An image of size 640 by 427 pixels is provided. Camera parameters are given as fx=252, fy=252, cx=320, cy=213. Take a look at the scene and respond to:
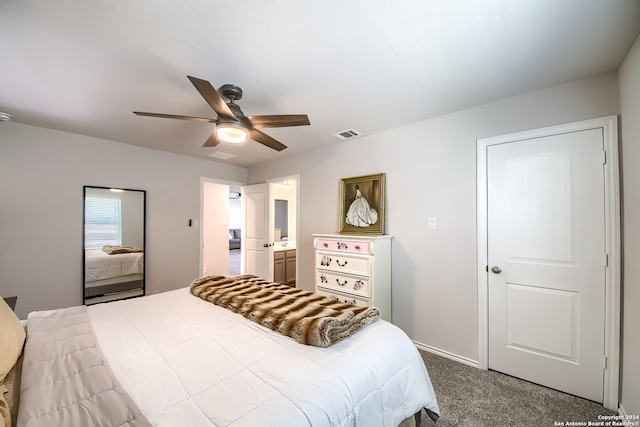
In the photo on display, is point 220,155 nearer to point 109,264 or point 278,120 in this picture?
point 109,264

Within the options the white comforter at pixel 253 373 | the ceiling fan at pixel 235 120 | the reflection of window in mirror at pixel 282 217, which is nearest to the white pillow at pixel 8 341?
the white comforter at pixel 253 373

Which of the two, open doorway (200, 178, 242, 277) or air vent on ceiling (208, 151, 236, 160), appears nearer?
air vent on ceiling (208, 151, 236, 160)

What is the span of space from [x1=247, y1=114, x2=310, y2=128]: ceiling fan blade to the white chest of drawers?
53.1 inches

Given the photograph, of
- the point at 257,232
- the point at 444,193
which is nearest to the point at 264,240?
the point at 257,232

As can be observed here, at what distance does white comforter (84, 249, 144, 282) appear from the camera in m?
3.22

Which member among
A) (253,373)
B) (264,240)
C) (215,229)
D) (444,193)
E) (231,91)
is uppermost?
(231,91)

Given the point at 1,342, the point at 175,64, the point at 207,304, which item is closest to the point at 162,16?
the point at 175,64

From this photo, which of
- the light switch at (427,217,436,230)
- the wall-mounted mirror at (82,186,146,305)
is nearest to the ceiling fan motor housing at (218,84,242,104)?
the light switch at (427,217,436,230)

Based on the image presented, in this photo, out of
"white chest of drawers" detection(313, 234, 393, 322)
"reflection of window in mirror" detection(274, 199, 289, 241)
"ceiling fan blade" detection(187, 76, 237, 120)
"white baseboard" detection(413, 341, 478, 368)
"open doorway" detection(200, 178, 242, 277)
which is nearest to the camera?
"ceiling fan blade" detection(187, 76, 237, 120)

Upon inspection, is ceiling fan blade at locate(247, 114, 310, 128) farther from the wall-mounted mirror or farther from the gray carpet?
the wall-mounted mirror

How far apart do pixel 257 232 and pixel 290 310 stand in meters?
3.05

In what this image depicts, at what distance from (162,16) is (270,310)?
1782 mm

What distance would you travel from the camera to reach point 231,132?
77.5 inches

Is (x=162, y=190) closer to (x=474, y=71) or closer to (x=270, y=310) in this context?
(x=270, y=310)
